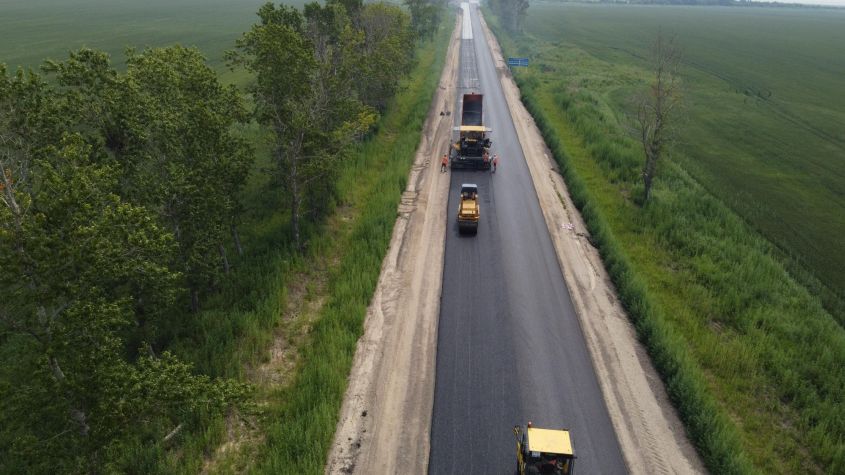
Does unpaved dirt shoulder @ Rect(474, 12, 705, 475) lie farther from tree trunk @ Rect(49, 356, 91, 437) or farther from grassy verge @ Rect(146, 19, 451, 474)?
tree trunk @ Rect(49, 356, 91, 437)

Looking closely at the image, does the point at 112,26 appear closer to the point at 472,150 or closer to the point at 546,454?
the point at 472,150

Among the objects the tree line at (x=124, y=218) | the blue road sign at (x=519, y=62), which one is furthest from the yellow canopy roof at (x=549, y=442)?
the blue road sign at (x=519, y=62)

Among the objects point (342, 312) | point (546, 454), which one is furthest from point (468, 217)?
point (546, 454)

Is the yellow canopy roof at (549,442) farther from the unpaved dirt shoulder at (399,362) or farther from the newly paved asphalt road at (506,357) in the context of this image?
the unpaved dirt shoulder at (399,362)

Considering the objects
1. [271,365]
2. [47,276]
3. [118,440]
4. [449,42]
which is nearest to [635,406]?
[271,365]

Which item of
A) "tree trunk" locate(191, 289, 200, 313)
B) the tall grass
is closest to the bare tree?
the tall grass

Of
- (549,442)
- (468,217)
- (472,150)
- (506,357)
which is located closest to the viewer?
(549,442)
